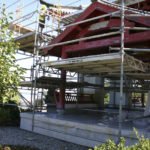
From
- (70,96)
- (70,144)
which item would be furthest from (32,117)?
(70,96)

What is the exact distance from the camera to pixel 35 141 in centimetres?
886

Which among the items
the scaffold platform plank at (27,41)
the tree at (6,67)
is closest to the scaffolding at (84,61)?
the scaffold platform plank at (27,41)

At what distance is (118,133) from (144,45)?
16.1ft

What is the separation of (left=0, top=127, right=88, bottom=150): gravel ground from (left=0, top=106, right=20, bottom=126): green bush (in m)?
1.86

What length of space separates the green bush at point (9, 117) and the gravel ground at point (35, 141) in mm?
1857

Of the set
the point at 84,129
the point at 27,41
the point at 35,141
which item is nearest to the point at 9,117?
the point at 35,141

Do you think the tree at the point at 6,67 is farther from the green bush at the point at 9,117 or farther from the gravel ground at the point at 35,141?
the green bush at the point at 9,117

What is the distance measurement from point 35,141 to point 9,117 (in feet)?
14.0

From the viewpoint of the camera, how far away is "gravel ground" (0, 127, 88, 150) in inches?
318

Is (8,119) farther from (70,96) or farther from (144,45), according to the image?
(144,45)

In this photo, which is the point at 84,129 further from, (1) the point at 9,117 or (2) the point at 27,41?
(2) the point at 27,41

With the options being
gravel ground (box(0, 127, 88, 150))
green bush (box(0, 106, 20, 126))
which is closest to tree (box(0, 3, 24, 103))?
gravel ground (box(0, 127, 88, 150))

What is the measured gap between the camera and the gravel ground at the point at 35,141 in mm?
8070

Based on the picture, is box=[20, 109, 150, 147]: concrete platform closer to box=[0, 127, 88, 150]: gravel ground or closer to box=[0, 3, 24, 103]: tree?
box=[0, 127, 88, 150]: gravel ground
